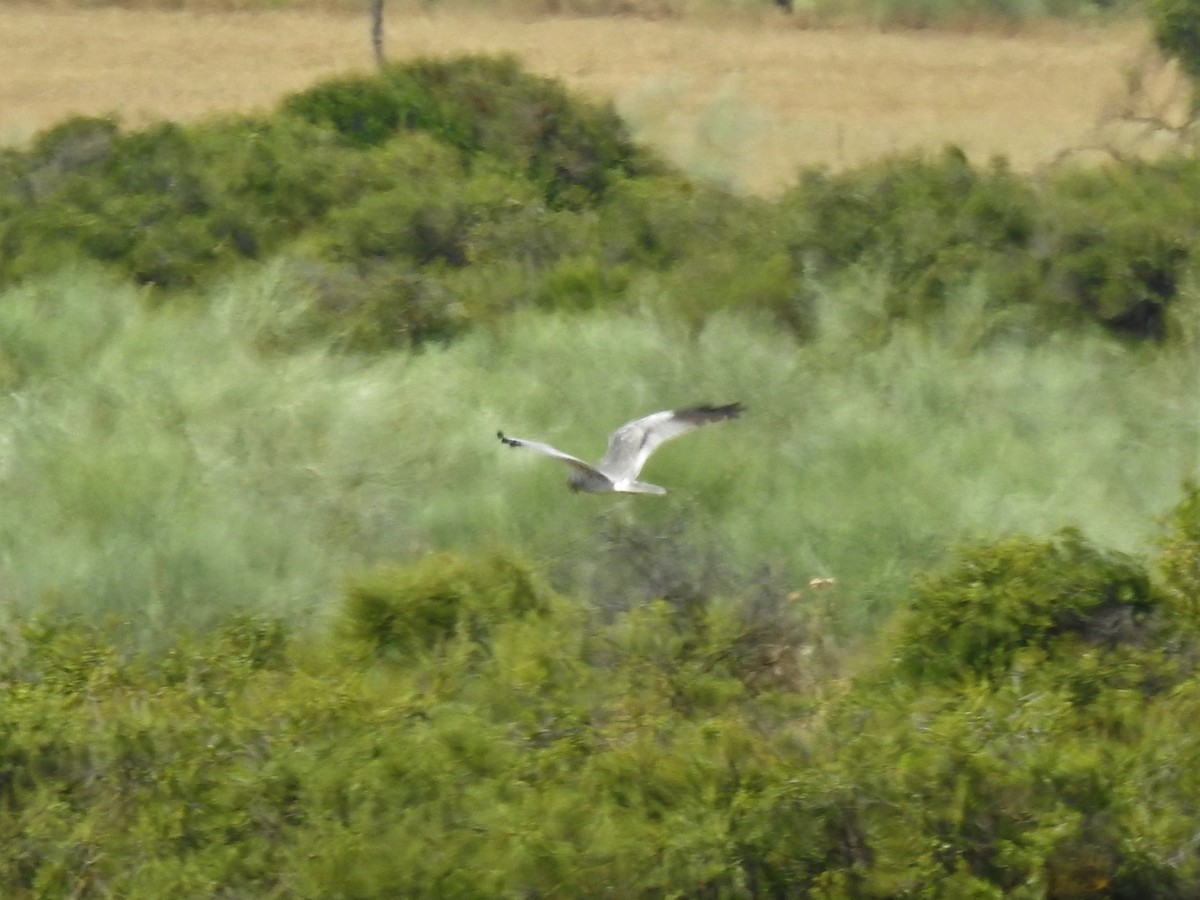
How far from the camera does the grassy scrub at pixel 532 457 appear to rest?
465 inches

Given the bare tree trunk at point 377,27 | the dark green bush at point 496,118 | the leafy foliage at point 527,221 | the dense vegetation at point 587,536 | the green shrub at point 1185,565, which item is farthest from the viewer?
the bare tree trunk at point 377,27

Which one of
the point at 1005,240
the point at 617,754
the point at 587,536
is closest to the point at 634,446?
the point at 587,536

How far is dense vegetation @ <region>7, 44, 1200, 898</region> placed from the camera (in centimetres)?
884

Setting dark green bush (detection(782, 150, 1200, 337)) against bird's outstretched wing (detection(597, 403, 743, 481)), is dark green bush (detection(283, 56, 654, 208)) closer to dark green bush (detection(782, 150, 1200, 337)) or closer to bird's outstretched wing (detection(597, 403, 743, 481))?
dark green bush (detection(782, 150, 1200, 337))

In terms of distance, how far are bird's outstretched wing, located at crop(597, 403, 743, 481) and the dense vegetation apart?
1.56ft

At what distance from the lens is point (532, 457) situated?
1329 cm

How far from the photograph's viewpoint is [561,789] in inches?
352

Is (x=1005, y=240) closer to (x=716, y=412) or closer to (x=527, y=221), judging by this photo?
(x=527, y=221)

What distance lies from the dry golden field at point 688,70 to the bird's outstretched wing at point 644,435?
1669 cm

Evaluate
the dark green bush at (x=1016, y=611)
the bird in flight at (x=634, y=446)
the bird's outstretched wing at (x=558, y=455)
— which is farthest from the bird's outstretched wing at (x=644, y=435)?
the dark green bush at (x=1016, y=611)

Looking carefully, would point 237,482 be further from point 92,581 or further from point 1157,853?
point 1157,853

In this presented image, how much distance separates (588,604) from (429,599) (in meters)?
0.69

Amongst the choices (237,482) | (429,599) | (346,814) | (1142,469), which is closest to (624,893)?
(346,814)

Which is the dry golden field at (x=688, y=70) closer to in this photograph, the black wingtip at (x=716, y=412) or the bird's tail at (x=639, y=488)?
the black wingtip at (x=716, y=412)
